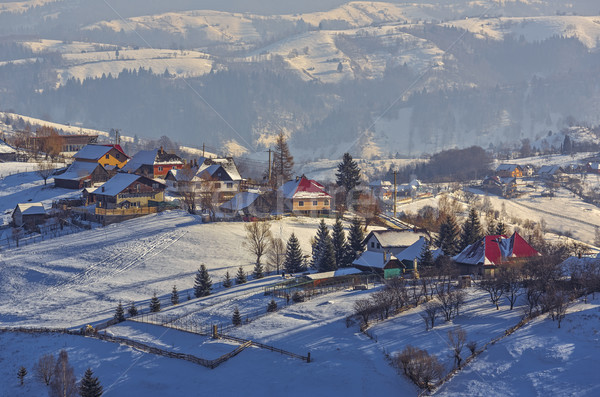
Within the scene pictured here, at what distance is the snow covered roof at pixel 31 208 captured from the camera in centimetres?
7094

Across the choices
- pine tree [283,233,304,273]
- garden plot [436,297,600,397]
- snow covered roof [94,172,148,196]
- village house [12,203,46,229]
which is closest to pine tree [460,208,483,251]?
pine tree [283,233,304,273]

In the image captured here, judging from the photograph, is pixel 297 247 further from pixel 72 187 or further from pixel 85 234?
pixel 72 187

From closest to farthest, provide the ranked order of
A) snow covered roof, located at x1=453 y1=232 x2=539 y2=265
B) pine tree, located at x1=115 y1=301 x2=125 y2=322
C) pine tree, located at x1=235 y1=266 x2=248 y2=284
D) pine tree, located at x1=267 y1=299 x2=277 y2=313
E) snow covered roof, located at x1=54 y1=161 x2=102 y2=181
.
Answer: pine tree, located at x1=267 y1=299 x2=277 y2=313 < pine tree, located at x1=115 y1=301 x2=125 y2=322 < pine tree, located at x1=235 y1=266 x2=248 y2=284 < snow covered roof, located at x1=453 y1=232 x2=539 y2=265 < snow covered roof, located at x1=54 y1=161 x2=102 y2=181

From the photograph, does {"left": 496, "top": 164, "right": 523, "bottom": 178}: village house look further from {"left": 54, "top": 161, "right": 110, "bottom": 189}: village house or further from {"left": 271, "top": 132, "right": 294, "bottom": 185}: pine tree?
{"left": 54, "top": 161, "right": 110, "bottom": 189}: village house

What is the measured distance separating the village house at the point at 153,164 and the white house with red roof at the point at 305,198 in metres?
17.2

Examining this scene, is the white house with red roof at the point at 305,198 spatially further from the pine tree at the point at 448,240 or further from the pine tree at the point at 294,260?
the pine tree at the point at 294,260

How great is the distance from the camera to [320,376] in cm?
3828

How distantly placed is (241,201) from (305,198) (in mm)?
6934

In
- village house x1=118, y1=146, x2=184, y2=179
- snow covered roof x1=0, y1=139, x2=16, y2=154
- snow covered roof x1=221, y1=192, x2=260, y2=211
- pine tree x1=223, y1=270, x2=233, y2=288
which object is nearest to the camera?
pine tree x1=223, y1=270, x2=233, y2=288

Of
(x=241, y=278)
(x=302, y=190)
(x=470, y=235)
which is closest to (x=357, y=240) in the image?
(x=470, y=235)

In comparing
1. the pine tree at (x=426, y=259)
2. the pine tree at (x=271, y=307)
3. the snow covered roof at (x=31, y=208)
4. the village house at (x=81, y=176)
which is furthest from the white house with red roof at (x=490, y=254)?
the village house at (x=81, y=176)

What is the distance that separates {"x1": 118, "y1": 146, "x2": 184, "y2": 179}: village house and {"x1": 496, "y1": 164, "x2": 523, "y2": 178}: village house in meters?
81.2

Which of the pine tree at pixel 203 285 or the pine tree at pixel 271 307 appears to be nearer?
the pine tree at pixel 271 307

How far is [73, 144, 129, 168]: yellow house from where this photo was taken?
8919cm
